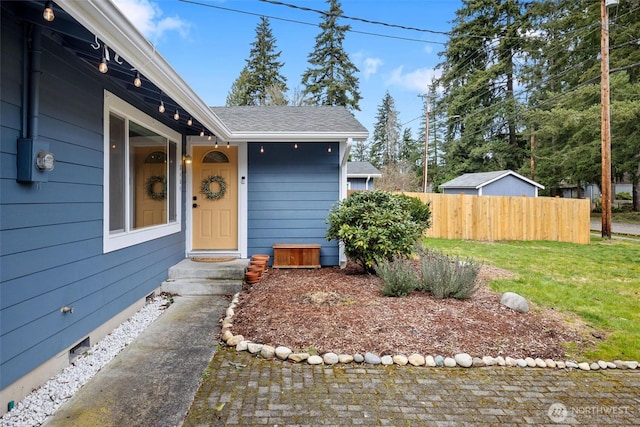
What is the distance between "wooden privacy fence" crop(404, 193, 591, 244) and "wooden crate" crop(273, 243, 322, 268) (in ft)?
21.9

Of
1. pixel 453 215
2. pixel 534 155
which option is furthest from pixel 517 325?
pixel 534 155

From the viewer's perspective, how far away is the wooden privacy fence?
33.4ft

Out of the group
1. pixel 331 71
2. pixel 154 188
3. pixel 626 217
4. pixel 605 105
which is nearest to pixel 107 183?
pixel 154 188

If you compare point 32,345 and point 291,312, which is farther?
point 291,312

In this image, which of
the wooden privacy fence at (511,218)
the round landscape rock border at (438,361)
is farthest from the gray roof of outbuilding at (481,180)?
the round landscape rock border at (438,361)

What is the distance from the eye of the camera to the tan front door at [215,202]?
231 inches

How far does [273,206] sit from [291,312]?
2.60m

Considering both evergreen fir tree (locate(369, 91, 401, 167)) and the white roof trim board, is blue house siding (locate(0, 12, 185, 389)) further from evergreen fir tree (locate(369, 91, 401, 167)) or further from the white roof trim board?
evergreen fir tree (locate(369, 91, 401, 167))

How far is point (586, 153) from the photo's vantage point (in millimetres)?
16109

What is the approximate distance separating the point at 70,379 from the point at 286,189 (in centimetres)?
400

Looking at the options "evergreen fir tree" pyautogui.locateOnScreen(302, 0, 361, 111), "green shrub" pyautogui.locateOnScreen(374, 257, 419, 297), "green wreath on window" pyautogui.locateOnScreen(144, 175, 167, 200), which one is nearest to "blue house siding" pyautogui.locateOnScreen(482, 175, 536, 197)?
"evergreen fir tree" pyautogui.locateOnScreen(302, 0, 361, 111)

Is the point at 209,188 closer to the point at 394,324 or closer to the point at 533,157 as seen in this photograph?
A: the point at 394,324

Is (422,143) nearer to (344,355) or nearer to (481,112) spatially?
(481,112)

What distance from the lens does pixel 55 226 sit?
2.52m
